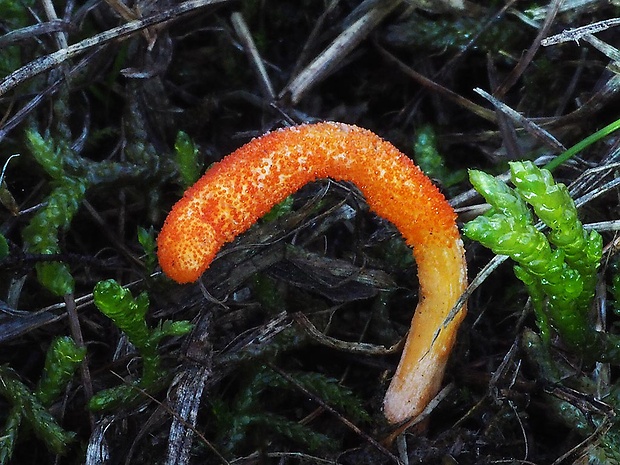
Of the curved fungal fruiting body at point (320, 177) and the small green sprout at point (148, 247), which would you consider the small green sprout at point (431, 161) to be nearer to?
the curved fungal fruiting body at point (320, 177)

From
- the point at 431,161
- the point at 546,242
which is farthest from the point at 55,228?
the point at 546,242

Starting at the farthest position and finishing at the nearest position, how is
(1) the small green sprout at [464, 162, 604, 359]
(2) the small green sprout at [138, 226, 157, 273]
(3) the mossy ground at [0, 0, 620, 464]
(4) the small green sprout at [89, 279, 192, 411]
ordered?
(2) the small green sprout at [138, 226, 157, 273]
(3) the mossy ground at [0, 0, 620, 464]
(4) the small green sprout at [89, 279, 192, 411]
(1) the small green sprout at [464, 162, 604, 359]

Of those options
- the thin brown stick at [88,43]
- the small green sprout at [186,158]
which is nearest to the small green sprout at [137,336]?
the small green sprout at [186,158]

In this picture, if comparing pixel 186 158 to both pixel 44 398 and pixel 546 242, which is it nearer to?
pixel 44 398

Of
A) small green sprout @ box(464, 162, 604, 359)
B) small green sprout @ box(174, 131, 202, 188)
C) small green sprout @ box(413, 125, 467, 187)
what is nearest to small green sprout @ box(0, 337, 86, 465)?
small green sprout @ box(174, 131, 202, 188)

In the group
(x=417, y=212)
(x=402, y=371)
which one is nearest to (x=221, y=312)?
(x=402, y=371)

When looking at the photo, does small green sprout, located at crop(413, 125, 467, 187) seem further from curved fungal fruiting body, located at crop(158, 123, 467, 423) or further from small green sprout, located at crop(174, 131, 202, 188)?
small green sprout, located at crop(174, 131, 202, 188)
